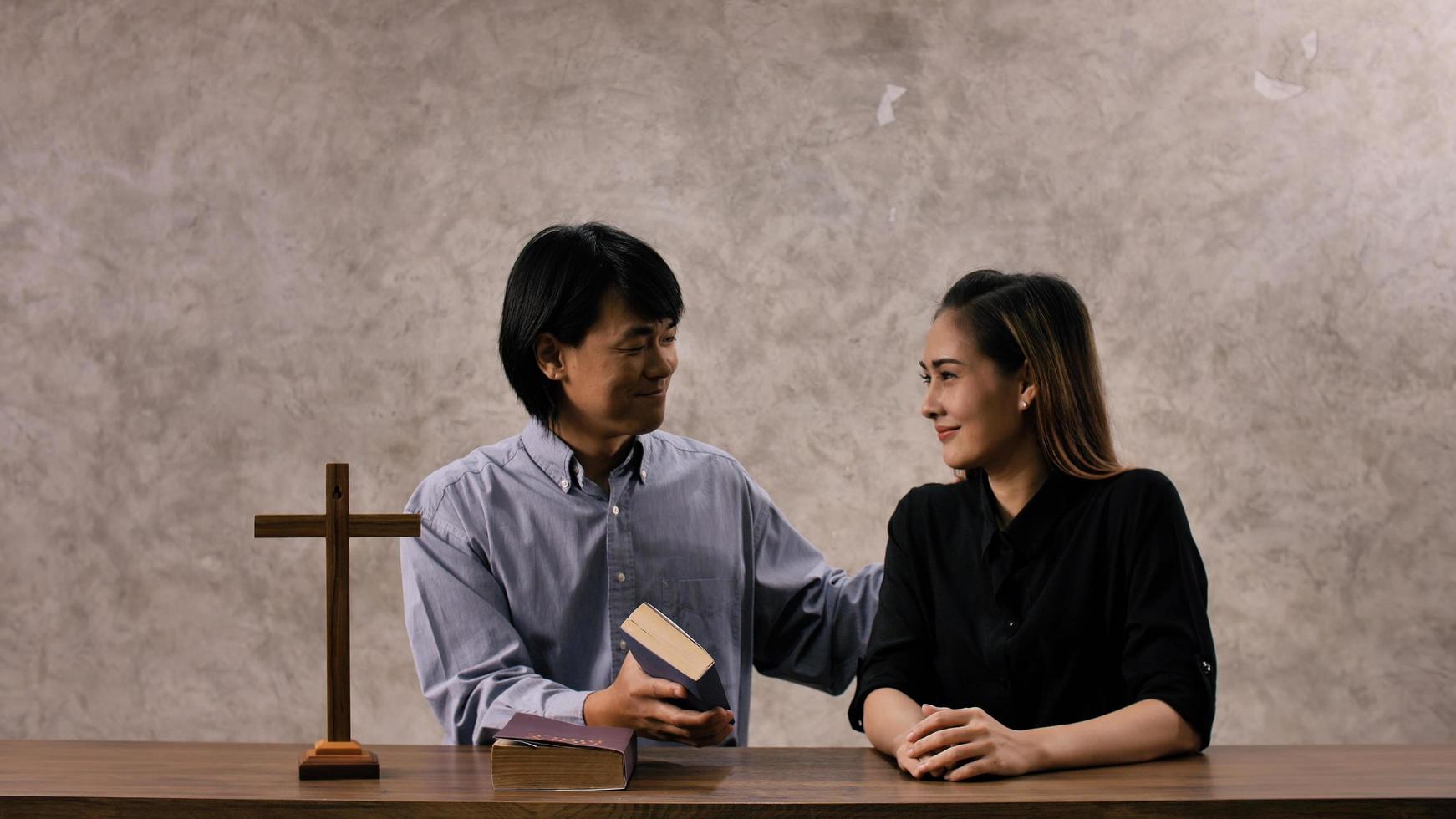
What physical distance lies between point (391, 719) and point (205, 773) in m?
2.02

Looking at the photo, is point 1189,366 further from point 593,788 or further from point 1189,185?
point 593,788

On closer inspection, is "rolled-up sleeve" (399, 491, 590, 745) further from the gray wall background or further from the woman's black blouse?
the gray wall background

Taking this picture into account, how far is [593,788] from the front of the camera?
1.60 metres

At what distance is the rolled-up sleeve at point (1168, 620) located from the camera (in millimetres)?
1827

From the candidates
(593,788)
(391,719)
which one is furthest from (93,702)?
(593,788)

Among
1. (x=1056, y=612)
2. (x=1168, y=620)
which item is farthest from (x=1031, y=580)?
(x=1168, y=620)

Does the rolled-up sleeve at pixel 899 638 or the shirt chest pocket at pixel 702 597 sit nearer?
the rolled-up sleeve at pixel 899 638

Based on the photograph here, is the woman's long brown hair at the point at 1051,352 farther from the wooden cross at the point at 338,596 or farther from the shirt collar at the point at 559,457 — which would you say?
the wooden cross at the point at 338,596

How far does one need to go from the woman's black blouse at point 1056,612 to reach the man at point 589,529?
425 millimetres

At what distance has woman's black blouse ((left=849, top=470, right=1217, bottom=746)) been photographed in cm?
187

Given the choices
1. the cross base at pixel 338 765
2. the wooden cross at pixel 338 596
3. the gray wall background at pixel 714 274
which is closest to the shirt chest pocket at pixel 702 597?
the wooden cross at pixel 338 596

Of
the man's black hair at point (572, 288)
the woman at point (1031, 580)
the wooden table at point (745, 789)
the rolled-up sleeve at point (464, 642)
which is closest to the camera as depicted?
the wooden table at point (745, 789)

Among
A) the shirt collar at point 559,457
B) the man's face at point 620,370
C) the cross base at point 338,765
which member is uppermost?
the man's face at point 620,370

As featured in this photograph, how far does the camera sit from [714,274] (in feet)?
12.1
